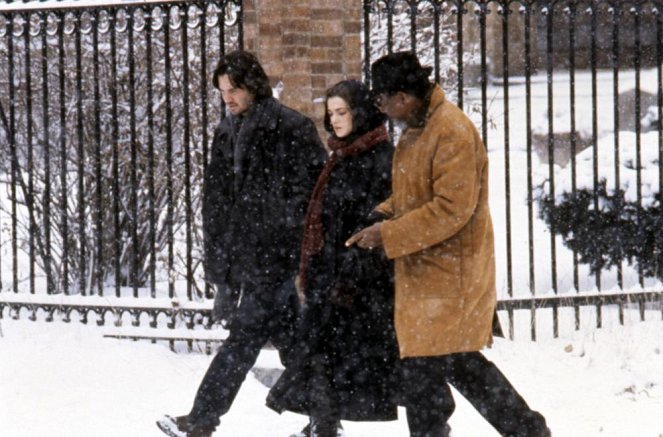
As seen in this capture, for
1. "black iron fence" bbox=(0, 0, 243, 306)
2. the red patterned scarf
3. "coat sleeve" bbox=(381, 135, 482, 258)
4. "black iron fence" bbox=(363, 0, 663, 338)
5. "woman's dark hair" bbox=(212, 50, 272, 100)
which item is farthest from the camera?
"black iron fence" bbox=(0, 0, 243, 306)

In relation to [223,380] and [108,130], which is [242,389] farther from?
[108,130]

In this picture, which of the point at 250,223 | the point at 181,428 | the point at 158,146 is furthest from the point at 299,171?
the point at 158,146

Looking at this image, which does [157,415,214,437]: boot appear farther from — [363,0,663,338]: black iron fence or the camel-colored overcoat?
[363,0,663,338]: black iron fence

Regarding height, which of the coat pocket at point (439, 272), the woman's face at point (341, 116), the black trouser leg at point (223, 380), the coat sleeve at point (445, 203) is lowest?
the black trouser leg at point (223, 380)

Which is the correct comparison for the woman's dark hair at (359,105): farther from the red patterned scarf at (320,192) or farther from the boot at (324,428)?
the boot at (324,428)

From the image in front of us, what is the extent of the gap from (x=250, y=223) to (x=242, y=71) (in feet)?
2.16

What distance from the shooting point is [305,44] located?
6.66 metres

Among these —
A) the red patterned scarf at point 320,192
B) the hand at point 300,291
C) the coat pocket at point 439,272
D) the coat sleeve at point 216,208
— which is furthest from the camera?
the coat sleeve at point 216,208

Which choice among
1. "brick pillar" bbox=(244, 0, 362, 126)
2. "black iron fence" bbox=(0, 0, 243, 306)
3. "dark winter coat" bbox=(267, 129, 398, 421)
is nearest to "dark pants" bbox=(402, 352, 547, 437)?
"dark winter coat" bbox=(267, 129, 398, 421)

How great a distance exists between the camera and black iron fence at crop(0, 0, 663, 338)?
684cm

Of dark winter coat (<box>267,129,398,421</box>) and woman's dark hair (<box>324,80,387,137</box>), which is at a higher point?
woman's dark hair (<box>324,80,387,137</box>)

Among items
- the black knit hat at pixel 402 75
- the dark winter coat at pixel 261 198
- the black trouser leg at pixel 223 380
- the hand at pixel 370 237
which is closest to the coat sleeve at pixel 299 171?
the dark winter coat at pixel 261 198

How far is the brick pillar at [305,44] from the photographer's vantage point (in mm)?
6621

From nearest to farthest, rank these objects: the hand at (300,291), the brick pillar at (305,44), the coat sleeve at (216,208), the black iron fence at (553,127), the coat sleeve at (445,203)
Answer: the coat sleeve at (445,203)
the hand at (300,291)
the coat sleeve at (216,208)
the brick pillar at (305,44)
the black iron fence at (553,127)
